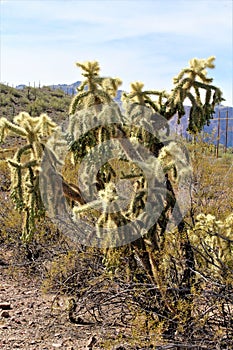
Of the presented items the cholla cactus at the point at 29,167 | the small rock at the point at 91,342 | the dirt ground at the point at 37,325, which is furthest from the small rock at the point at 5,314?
the cholla cactus at the point at 29,167

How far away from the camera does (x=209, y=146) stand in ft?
23.0

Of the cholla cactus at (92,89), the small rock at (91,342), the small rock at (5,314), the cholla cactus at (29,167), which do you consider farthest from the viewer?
the small rock at (5,314)

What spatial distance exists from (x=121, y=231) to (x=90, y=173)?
63cm

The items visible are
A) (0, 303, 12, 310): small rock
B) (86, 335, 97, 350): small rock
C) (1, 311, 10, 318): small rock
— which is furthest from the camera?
(0, 303, 12, 310): small rock

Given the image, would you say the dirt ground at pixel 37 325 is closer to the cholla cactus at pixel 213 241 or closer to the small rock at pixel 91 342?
the small rock at pixel 91 342

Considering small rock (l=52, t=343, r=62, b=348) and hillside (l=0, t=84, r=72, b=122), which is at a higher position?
hillside (l=0, t=84, r=72, b=122)

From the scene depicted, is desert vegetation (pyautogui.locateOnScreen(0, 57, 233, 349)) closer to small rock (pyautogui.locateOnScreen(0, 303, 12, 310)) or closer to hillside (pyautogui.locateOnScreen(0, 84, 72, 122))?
small rock (pyautogui.locateOnScreen(0, 303, 12, 310))

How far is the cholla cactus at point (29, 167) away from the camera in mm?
4355

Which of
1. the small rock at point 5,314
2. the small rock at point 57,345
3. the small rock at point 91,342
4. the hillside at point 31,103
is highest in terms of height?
the hillside at point 31,103

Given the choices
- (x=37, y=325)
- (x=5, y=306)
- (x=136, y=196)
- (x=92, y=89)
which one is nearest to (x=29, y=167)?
(x=92, y=89)

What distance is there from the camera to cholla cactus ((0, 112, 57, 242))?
4.36 m

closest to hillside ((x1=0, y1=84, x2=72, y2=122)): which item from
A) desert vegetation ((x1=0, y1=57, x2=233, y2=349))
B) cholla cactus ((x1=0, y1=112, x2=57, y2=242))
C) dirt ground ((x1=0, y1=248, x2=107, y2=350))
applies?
dirt ground ((x1=0, y1=248, x2=107, y2=350))

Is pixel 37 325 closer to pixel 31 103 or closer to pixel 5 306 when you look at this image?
pixel 5 306

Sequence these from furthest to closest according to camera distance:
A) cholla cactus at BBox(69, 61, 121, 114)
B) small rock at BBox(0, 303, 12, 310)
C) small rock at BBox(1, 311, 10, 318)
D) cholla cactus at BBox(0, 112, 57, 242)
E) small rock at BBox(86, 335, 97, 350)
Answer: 1. small rock at BBox(0, 303, 12, 310)
2. small rock at BBox(1, 311, 10, 318)
3. small rock at BBox(86, 335, 97, 350)
4. cholla cactus at BBox(69, 61, 121, 114)
5. cholla cactus at BBox(0, 112, 57, 242)
